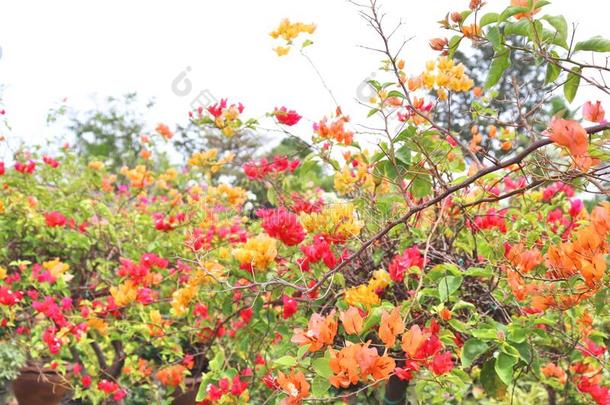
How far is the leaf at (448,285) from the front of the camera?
104 cm

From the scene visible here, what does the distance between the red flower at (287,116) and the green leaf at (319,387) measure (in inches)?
38.7

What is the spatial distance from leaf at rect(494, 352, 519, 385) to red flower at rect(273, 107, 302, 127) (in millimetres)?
1006

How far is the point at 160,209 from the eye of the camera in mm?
3379

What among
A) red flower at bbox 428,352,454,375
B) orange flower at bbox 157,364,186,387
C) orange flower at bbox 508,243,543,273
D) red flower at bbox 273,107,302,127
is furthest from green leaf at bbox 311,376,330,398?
orange flower at bbox 157,364,186,387

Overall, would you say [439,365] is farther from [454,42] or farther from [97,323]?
[97,323]

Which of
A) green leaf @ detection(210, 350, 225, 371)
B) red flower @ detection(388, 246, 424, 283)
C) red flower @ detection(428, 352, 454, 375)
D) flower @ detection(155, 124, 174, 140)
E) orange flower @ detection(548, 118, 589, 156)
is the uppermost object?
flower @ detection(155, 124, 174, 140)

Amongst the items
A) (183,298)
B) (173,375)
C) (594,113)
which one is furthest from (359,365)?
(173,375)

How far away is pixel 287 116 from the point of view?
1.75m

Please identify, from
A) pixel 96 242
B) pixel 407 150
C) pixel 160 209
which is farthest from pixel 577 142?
pixel 160 209

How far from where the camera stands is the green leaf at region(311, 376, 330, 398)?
0.90 m

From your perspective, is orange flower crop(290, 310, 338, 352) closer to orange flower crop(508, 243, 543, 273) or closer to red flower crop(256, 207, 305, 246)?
orange flower crop(508, 243, 543, 273)

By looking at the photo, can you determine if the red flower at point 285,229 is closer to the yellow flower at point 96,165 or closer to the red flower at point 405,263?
the red flower at point 405,263

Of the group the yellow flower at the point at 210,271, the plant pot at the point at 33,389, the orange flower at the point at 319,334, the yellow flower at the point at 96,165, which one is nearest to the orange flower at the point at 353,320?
the orange flower at the point at 319,334

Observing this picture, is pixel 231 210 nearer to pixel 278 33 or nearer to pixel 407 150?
pixel 278 33
